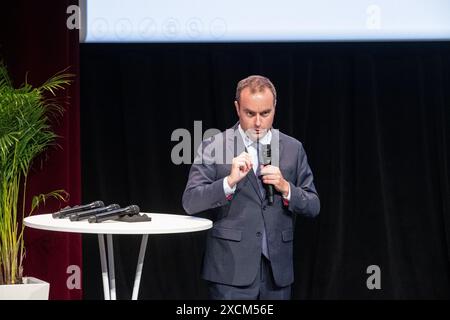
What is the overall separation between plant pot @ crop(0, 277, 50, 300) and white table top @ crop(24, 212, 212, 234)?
743mm

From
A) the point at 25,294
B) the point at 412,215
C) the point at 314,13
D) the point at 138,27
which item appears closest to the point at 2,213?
the point at 25,294

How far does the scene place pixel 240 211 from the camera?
2.95m

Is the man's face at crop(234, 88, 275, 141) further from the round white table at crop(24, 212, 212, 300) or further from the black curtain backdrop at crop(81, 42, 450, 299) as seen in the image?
the black curtain backdrop at crop(81, 42, 450, 299)

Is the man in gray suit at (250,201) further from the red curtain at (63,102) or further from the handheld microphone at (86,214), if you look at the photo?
the red curtain at (63,102)

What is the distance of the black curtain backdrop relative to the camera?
171 inches

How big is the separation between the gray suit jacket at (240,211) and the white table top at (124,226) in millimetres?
91

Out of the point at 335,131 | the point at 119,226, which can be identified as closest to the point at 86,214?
the point at 119,226

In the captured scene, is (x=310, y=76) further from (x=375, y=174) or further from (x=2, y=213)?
(x=2, y=213)

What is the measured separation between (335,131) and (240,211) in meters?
1.57

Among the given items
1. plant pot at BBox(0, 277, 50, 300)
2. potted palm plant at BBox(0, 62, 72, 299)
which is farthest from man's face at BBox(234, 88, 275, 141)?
plant pot at BBox(0, 277, 50, 300)

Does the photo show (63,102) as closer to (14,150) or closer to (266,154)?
(14,150)

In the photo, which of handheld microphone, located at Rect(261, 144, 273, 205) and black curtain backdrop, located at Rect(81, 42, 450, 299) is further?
black curtain backdrop, located at Rect(81, 42, 450, 299)

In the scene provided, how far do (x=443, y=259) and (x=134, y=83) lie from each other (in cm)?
208

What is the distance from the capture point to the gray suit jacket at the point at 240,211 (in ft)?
9.50
